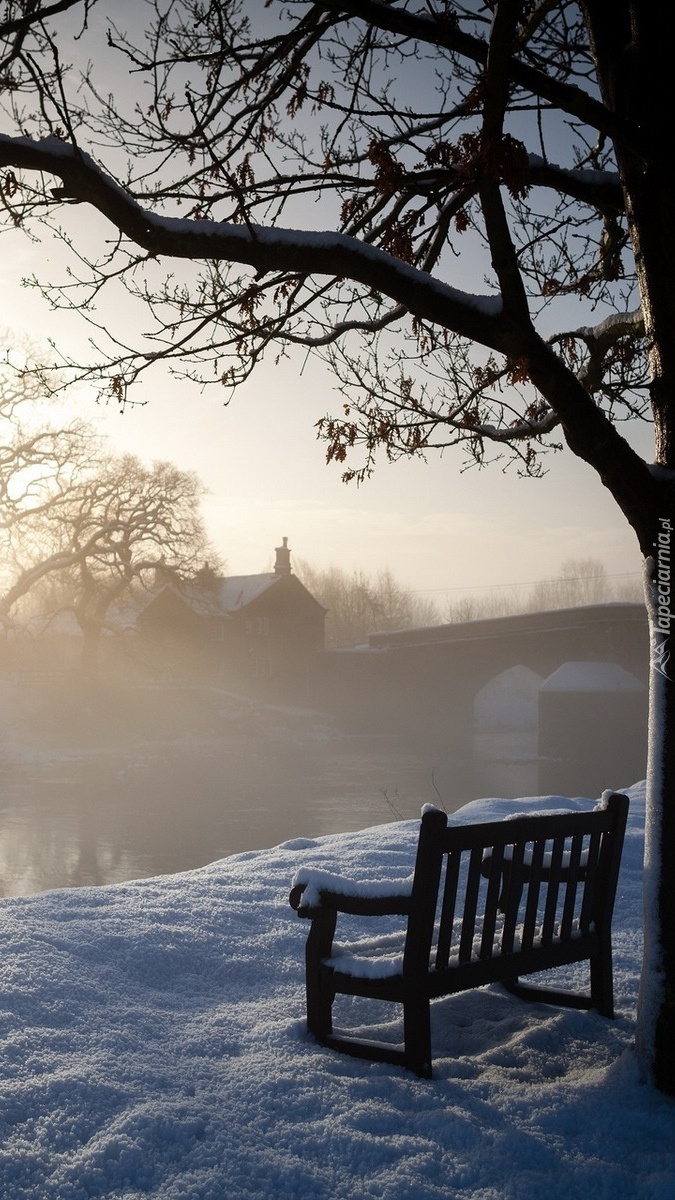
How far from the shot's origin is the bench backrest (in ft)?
11.8

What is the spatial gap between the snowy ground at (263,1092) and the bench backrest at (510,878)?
0.38 meters

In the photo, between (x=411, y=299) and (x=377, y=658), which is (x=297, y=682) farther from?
(x=411, y=299)

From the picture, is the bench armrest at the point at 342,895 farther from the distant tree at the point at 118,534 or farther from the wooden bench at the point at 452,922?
the distant tree at the point at 118,534

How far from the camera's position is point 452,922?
12.2ft

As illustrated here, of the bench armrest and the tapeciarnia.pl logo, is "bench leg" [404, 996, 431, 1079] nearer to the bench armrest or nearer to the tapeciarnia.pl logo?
the bench armrest

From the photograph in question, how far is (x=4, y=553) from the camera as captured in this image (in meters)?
35.8

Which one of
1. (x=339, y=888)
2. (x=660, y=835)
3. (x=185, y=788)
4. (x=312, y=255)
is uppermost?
(x=312, y=255)

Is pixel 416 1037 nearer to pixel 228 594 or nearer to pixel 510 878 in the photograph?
pixel 510 878

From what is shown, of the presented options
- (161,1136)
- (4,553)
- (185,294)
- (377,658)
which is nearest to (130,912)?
(161,1136)

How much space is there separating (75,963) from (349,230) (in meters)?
3.81

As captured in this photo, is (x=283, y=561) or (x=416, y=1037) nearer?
(x=416, y=1037)

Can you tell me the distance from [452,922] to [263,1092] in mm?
885

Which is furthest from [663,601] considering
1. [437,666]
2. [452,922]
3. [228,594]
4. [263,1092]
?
[228,594]

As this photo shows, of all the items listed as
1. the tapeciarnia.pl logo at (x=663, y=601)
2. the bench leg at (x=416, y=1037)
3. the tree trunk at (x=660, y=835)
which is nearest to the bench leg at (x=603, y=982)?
the tree trunk at (x=660, y=835)
